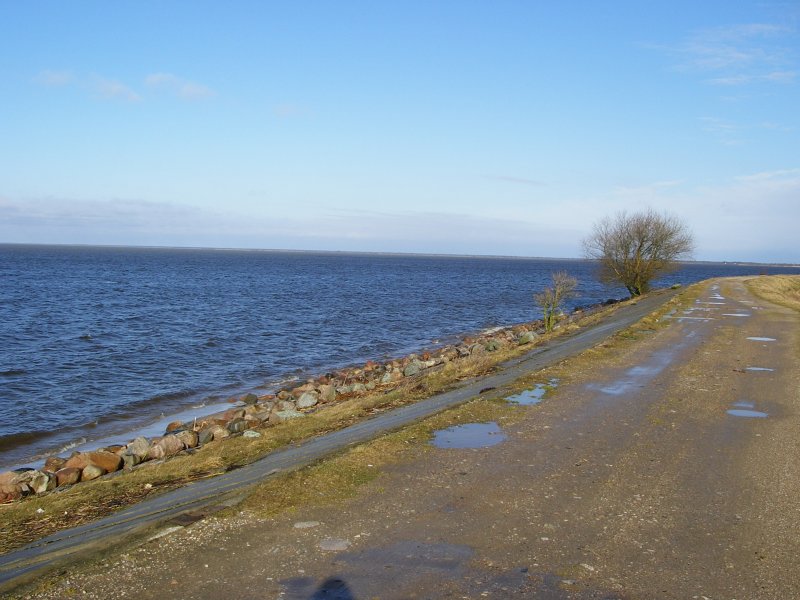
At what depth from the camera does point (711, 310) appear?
3262cm

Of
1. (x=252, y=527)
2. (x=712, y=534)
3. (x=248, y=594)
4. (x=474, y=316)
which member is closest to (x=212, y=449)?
(x=252, y=527)

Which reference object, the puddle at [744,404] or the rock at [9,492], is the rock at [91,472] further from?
the puddle at [744,404]

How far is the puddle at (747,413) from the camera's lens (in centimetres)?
1164

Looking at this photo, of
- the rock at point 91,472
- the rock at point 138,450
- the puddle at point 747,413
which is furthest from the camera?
the rock at point 138,450

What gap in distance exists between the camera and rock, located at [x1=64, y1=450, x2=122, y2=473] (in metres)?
13.3

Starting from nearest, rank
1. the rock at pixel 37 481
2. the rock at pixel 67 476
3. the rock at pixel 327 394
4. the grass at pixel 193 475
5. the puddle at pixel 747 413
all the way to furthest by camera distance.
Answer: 1. the grass at pixel 193 475
2. the puddle at pixel 747 413
3. the rock at pixel 37 481
4. the rock at pixel 67 476
5. the rock at pixel 327 394

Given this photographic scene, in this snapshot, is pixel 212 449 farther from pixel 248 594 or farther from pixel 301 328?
pixel 301 328

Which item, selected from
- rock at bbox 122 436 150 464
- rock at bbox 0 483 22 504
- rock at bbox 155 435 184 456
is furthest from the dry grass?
rock at bbox 0 483 22 504

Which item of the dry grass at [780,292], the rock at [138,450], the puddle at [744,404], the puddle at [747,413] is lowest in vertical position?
the rock at [138,450]

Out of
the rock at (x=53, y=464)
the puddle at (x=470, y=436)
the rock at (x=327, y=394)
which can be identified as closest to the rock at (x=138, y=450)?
the rock at (x=53, y=464)

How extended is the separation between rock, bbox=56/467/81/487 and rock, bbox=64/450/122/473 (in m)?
0.29

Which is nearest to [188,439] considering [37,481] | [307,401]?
[37,481]

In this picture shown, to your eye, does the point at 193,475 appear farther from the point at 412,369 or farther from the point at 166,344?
the point at 166,344

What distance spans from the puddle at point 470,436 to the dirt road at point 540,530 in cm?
11
